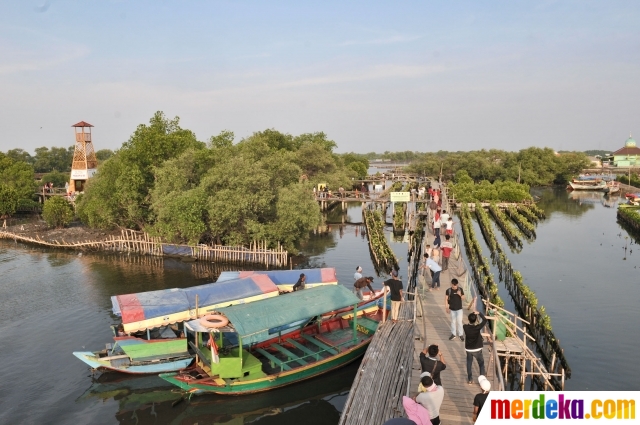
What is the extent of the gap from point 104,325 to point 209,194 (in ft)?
48.4

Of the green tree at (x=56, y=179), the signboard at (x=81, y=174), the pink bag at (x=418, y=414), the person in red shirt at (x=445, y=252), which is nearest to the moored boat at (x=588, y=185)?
the person in red shirt at (x=445, y=252)

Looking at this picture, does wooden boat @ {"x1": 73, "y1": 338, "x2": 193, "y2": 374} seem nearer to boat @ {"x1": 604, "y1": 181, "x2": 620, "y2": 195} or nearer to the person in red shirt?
Result: the person in red shirt

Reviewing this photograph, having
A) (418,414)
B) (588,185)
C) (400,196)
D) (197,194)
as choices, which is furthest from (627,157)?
(418,414)

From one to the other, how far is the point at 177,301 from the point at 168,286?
36.6 ft

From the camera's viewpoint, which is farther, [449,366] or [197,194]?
[197,194]

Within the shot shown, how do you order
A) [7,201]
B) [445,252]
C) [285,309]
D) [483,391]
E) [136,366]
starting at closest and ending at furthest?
[483,391] → [285,309] → [136,366] → [445,252] → [7,201]

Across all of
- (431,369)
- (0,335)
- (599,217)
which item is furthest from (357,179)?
(431,369)

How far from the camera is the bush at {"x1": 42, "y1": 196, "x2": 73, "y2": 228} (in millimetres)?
48281

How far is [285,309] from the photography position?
55.0 ft

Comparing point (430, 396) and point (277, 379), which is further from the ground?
point (430, 396)

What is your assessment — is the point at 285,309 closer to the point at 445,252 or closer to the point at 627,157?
the point at 445,252

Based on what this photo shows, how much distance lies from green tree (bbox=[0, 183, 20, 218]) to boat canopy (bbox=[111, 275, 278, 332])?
44.1m

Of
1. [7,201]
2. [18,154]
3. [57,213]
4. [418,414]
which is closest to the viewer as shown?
[418,414]

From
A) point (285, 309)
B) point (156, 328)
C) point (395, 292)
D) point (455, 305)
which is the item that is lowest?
point (156, 328)
